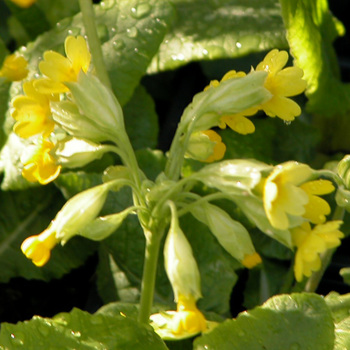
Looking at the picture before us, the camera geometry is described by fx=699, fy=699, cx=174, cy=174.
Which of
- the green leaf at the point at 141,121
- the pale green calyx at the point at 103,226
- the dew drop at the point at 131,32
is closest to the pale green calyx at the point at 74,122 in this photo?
the pale green calyx at the point at 103,226

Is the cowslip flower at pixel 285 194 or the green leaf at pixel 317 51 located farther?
the green leaf at pixel 317 51

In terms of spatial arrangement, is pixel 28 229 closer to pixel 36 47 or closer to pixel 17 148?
pixel 17 148

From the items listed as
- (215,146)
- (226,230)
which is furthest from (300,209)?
(215,146)

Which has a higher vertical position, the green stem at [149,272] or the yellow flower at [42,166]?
the yellow flower at [42,166]

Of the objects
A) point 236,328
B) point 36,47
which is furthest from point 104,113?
point 36,47

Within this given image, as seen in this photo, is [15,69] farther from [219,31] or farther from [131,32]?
[219,31]

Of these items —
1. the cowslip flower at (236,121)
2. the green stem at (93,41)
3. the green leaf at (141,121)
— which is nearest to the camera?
the cowslip flower at (236,121)

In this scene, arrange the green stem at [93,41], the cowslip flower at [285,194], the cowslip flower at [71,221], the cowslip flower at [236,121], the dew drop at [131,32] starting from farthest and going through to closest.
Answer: the dew drop at [131,32]
the green stem at [93,41]
the cowslip flower at [236,121]
the cowslip flower at [71,221]
the cowslip flower at [285,194]

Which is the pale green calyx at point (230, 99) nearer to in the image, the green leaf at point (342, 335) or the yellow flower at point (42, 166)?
the yellow flower at point (42, 166)

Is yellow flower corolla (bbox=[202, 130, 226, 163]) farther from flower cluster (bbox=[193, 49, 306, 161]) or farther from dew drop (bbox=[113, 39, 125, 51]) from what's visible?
dew drop (bbox=[113, 39, 125, 51])
